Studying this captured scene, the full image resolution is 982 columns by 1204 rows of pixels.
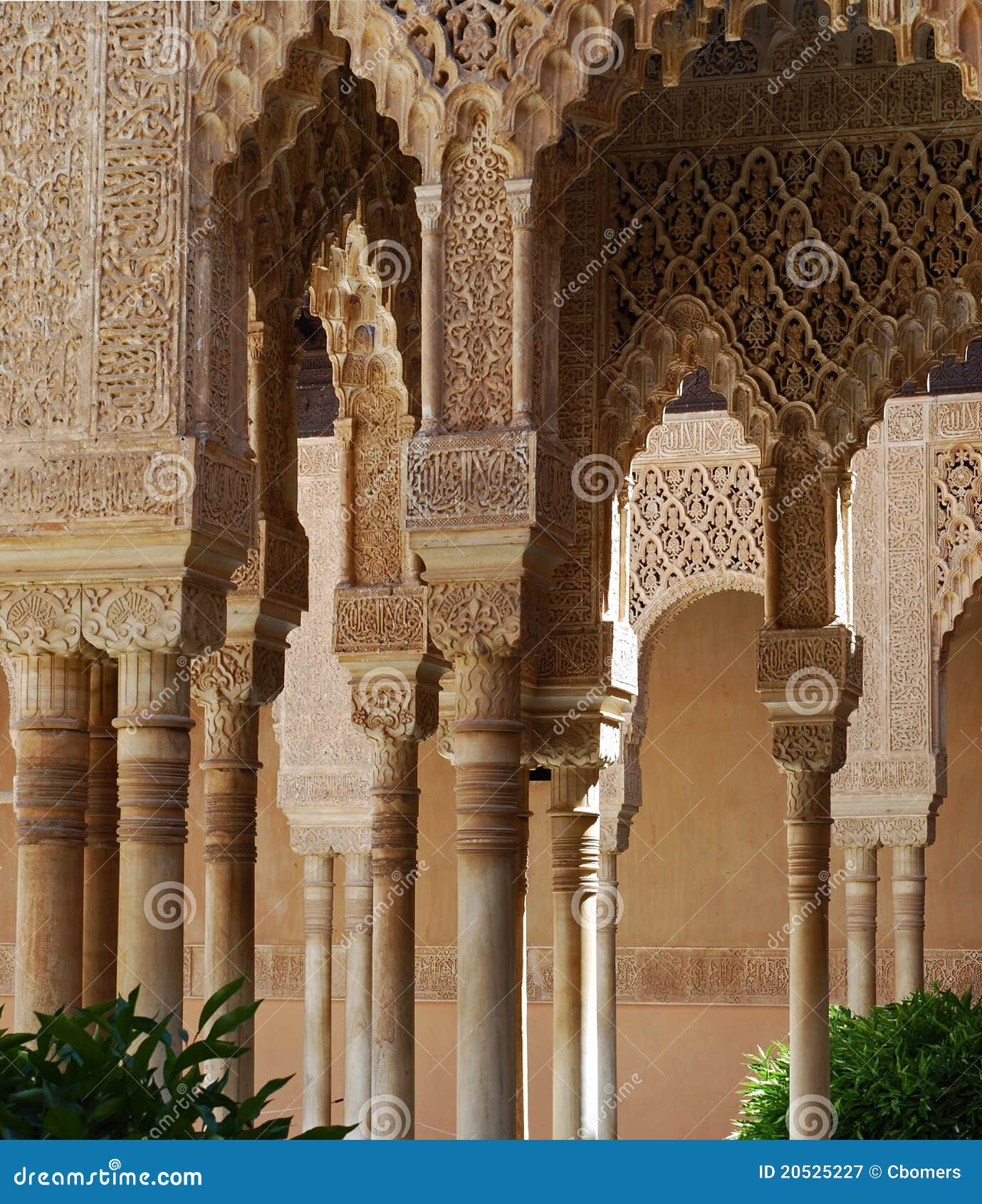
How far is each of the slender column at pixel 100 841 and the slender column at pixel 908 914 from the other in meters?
7.13

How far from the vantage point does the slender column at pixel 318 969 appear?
43.6 feet

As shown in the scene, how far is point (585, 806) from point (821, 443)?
201 cm

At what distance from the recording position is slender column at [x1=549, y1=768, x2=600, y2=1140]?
9234 mm

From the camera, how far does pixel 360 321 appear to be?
901 centimetres

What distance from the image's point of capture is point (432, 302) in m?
6.21

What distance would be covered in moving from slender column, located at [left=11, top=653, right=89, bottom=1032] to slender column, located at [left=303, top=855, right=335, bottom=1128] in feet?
22.5

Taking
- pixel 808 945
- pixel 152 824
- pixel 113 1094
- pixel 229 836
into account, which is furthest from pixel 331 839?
pixel 113 1094

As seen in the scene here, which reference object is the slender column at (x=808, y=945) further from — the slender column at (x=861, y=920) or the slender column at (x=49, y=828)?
the slender column at (x=861, y=920)

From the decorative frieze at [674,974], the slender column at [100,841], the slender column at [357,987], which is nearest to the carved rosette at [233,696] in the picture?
the slender column at [100,841]

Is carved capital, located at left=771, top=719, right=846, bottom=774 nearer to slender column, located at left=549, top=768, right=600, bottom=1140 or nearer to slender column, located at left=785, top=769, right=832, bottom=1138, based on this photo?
slender column, located at left=785, top=769, right=832, bottom=1138

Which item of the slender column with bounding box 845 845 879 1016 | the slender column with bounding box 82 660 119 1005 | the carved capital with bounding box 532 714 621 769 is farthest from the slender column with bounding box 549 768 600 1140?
the slender column with bounding box 845 845 879 1016

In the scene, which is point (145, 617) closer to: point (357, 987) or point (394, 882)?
point (394, 882)

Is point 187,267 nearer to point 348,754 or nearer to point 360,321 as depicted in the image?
point 360,321
